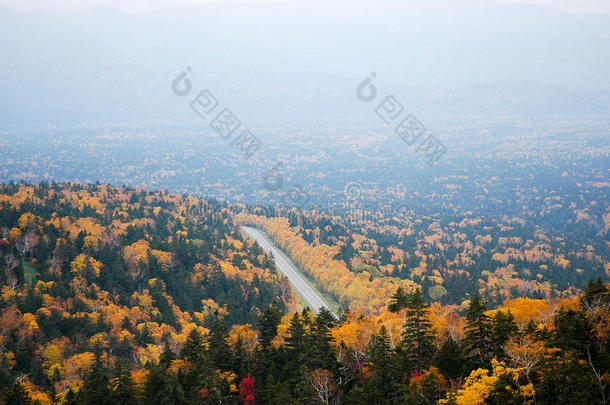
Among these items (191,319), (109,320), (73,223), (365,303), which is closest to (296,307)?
(365,303)

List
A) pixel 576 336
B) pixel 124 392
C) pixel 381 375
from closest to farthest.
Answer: pixel 576 336 < pixel 381 375 < pixel 124 392

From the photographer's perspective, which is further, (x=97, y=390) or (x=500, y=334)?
(x=97, y=390)

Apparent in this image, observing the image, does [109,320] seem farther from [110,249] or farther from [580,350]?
[580,350]

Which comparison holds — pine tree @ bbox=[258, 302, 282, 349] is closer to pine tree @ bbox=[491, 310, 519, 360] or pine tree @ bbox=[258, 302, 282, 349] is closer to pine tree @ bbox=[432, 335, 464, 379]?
pine tree @ bbox=[432, 335, 464, 379]

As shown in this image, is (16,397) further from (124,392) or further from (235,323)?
(235,323)

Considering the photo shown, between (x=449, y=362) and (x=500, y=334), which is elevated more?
(x=449, y=362)

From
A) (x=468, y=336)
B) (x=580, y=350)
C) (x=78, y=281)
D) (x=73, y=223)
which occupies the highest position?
(x=73, y=223)

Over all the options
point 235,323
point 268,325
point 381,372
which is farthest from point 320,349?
point 235,323
